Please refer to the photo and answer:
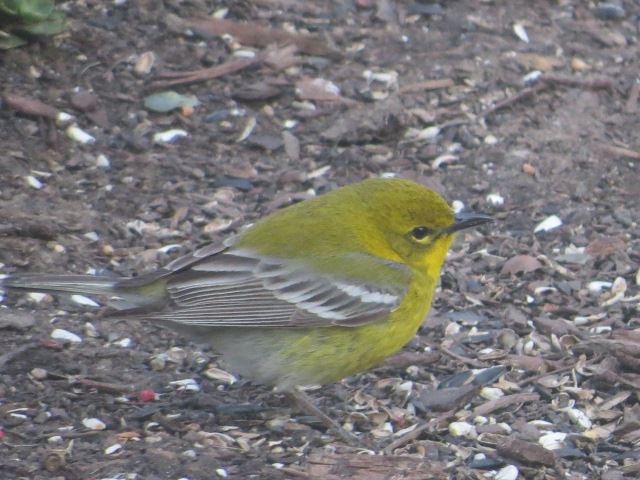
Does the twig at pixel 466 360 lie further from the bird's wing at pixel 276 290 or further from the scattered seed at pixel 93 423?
the scattered seed at pixel 93 423

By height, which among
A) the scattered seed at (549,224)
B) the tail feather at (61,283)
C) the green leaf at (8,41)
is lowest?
the scattered seed at (549,224)

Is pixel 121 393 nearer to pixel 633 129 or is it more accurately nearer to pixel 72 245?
pixel 72 245

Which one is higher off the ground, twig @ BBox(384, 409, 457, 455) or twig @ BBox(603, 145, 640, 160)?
twig @ BBox(603, 145, 640, 160)

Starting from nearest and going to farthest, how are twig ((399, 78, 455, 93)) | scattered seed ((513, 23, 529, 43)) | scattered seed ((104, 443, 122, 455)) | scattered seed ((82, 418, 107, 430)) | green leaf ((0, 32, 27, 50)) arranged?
scattered seed ((104, 443, 122, 455)) → scattered seed ((82, 418, 107, 430)) → green leaf ((0, 32, 27, 50)) → twig ((399, 78, 455, 93)) → scattered seed ((513, 23, 529, 43))

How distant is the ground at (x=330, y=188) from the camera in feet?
17.9

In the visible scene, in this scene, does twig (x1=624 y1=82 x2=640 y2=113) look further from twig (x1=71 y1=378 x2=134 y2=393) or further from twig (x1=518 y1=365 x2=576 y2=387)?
twig (x1=71 y1=378 x2=134 y2=393)

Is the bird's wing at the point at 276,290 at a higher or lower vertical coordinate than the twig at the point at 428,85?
lower

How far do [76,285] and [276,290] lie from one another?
2.82ft

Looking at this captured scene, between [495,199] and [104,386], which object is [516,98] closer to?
[495,199]

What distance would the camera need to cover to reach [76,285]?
222 inches

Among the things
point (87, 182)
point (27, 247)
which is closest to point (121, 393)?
point (27, 247)

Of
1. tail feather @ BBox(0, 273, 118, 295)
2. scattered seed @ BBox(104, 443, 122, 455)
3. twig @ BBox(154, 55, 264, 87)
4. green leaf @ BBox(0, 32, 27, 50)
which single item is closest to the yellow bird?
tail feather @ BBox(0, 273, 118, 295)

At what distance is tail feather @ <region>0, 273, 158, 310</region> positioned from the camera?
18.2 feet

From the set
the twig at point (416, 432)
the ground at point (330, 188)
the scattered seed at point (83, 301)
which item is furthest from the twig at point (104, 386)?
the twig at point (416, 432)
